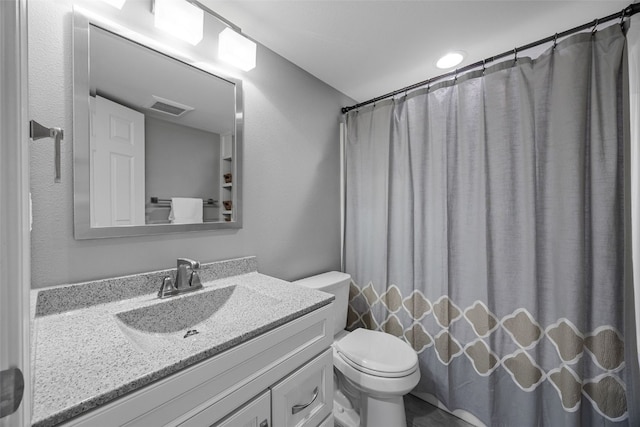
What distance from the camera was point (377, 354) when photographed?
1.44 m

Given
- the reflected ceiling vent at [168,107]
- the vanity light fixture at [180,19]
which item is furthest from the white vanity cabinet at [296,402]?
the vanity light fixture at [180,19]

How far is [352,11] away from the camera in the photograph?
1241 millimetres

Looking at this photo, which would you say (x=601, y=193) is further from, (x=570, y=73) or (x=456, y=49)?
(x=456, y=49)

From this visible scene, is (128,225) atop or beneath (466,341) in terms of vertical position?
atop

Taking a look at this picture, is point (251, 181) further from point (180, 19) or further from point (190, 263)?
point (180, 19)

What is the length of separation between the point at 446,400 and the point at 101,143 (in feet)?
7.25

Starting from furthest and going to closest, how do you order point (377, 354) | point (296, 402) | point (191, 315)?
point (377, 354) → point (191, 315) → point (296, 402)

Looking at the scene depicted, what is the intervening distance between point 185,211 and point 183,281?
32cm

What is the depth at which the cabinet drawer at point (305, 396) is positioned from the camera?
Answer: 862 mm

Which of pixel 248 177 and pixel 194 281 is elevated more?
pixel 248 177

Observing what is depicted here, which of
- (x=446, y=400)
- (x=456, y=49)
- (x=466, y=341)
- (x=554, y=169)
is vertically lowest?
(x=446, y=400)

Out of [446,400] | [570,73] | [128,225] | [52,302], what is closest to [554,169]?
[570,73]

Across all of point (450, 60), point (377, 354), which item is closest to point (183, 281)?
point (377, 354)

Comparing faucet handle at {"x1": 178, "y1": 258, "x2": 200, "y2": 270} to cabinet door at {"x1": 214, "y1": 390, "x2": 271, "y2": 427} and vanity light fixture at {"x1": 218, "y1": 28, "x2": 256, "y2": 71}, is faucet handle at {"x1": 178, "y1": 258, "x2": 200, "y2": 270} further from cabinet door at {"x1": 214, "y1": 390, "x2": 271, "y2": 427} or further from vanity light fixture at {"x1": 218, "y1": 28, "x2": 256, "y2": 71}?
vanity light fixture at {"x1": 218, "y1": 28, "x2": 256, "y2": 71}
